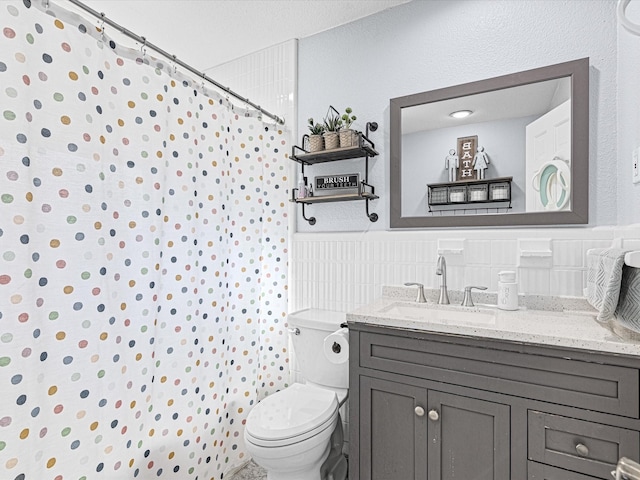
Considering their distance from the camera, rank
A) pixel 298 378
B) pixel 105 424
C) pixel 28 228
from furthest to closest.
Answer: pixel 298 378 → pixel 105 424 → pixel 28 228

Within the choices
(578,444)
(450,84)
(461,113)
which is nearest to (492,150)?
(461,113)

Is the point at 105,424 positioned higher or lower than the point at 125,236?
lower

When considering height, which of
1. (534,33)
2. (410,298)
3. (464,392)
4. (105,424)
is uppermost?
(534,33)

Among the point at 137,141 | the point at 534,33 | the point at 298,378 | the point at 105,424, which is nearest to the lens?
the point at 105,424

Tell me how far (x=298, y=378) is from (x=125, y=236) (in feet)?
4.65

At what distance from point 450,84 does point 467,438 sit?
1641 mm

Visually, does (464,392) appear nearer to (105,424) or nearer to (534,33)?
(105,424)

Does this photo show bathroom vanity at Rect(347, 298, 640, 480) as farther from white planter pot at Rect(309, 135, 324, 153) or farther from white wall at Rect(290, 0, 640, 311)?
white planter pot at Rect(309, 135, 324, 153)

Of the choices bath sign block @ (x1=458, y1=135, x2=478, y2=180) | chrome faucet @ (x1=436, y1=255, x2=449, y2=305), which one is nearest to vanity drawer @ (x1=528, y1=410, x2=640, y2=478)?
chrome faucet @ (x1=436, y1=255, x2=449, y2=305)

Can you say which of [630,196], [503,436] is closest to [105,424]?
[503,436]

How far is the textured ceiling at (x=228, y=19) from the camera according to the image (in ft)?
6.29

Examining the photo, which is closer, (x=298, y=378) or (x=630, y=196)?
(x=630, y=196)

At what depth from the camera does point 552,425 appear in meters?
1.09

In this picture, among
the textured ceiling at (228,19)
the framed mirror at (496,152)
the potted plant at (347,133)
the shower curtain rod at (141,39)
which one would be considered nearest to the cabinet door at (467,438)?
the framed mirror at (496,152)
